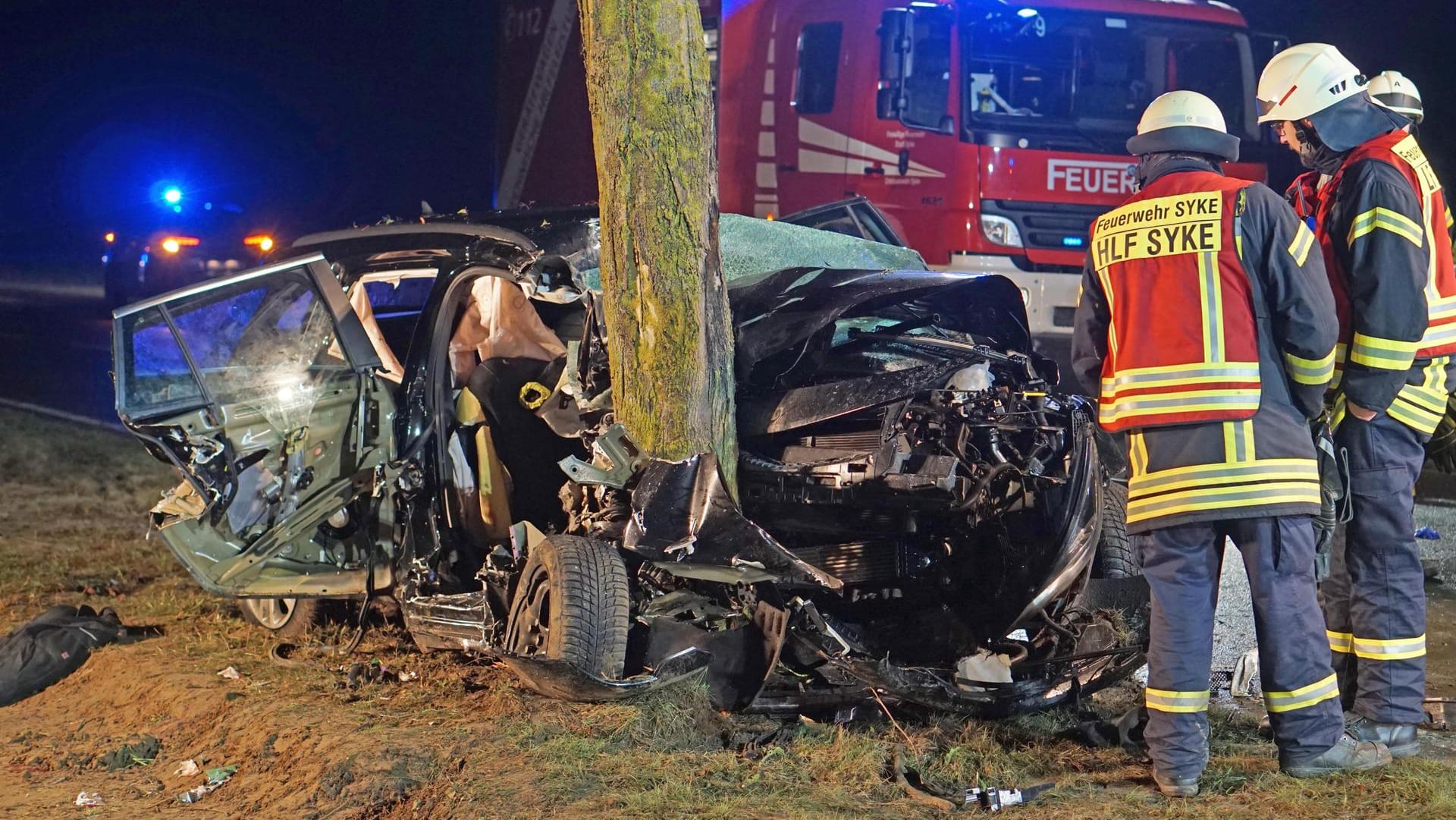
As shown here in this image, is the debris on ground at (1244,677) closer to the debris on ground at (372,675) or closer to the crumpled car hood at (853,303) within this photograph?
the crumpled car hood at (853,303)

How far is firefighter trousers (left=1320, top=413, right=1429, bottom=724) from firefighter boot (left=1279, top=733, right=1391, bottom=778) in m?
0.30

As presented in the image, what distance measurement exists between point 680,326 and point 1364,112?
2087mm

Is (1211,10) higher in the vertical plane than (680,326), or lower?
higher

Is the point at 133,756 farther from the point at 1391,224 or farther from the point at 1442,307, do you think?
the point at 1442,307

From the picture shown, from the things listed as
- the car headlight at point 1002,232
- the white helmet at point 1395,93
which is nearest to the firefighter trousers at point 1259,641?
the white helmet at point 1395,93

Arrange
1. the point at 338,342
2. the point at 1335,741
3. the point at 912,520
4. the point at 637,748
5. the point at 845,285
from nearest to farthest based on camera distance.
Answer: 1. the point at 1335,741
2. the point at 637,748
3. the point at 912,520
4. the point at 845,285
5. the point at 338,342

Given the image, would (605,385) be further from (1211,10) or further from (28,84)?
(28,84)

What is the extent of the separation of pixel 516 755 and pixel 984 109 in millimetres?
6133

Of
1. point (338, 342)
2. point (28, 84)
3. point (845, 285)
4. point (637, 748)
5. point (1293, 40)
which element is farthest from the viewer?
point (28, 84)

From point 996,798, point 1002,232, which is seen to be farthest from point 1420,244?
point 1002,232

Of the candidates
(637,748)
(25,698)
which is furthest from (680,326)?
(25,698)

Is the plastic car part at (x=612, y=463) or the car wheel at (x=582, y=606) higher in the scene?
the plastic car part at (x=612, y=463)

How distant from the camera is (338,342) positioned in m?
4.99

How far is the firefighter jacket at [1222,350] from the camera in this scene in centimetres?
349
